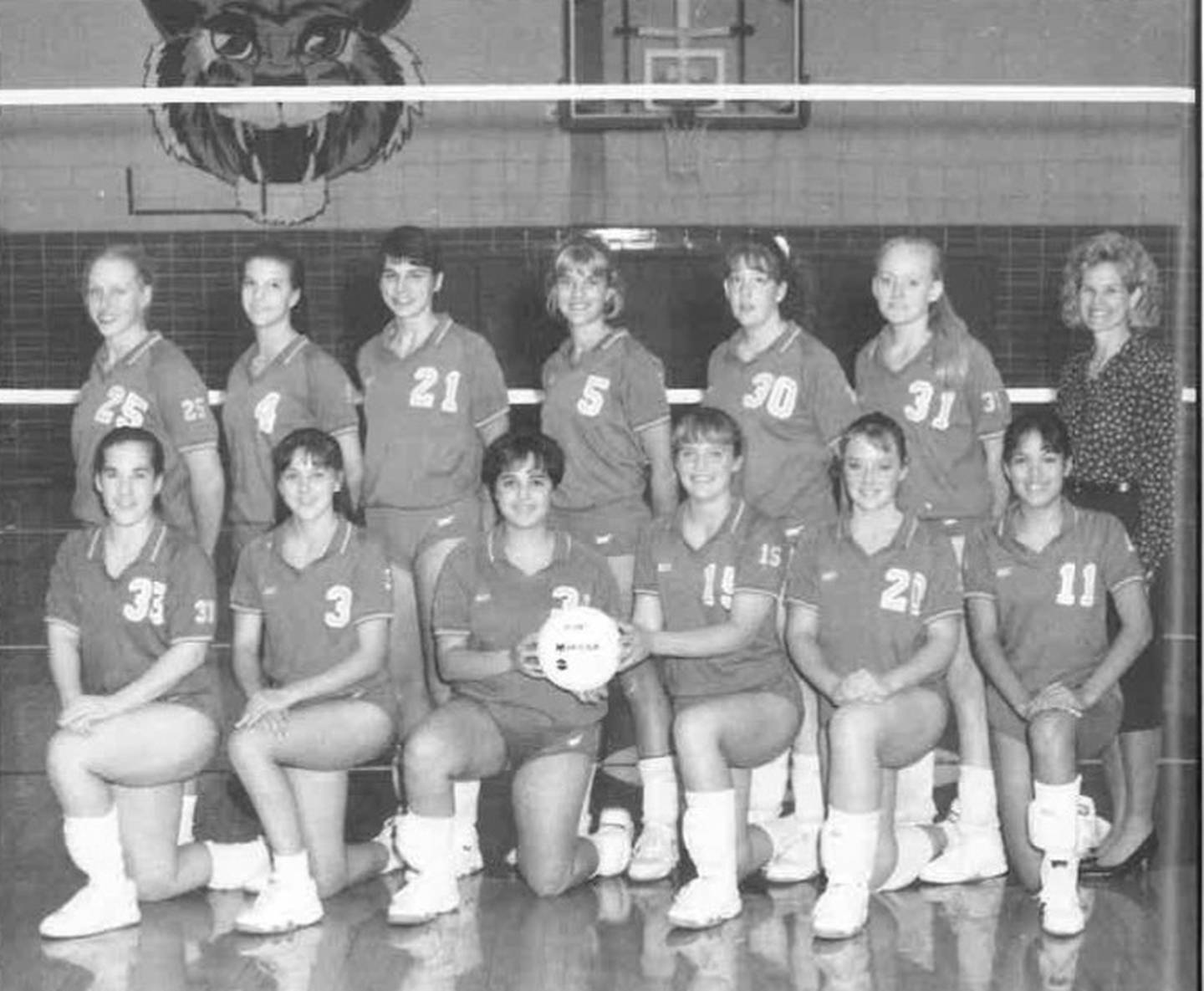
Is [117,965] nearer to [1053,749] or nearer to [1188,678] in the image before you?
[1053,749]

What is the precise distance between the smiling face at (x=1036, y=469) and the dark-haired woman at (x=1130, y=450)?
6.8 inches

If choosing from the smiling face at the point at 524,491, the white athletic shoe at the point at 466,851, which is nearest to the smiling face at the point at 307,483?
the smiling face at the point at 524,491

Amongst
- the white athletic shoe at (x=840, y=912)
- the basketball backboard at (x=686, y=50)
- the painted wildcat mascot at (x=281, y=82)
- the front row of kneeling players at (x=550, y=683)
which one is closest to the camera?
the white athletic shoe at (x=840, y=912)

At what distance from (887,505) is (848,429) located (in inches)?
7.3

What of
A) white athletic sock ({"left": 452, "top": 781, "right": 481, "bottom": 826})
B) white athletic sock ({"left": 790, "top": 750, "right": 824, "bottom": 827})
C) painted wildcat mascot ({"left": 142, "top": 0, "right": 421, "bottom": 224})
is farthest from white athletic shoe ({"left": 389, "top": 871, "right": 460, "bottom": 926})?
painted wildcat mascot ({"left": 142, "top": 0, "right": 421, "bottom": 224})

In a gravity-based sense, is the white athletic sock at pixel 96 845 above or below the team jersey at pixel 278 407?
below

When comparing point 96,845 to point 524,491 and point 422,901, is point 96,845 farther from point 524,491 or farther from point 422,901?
point 524,491

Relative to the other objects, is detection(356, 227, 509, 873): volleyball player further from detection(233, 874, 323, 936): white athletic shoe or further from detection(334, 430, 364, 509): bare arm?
detection(233, 874, 323, 936): white athletic shoe

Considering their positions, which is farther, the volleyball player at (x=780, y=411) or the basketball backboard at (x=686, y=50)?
the basketball backboard at (x=686, y=50)

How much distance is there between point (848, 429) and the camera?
3604 millimetres

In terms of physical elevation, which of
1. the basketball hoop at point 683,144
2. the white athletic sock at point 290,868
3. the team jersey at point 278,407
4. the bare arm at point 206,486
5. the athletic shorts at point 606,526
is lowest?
the white athletic sock at point 290,868

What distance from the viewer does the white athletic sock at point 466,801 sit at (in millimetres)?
3807

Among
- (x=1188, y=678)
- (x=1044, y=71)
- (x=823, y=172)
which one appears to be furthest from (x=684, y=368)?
(x=1188, y=678)

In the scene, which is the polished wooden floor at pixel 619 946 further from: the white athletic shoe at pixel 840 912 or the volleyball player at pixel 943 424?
the volleyball player at pixel 943 424
